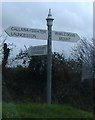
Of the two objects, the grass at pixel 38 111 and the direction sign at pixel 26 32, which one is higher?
the direction sign at pixel 26 32

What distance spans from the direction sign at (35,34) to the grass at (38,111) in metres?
1.91

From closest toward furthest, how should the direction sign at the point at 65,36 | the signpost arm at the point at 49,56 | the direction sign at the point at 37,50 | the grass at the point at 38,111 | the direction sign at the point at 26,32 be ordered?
the grass at the point at 38,111
the direction sign at the point at 26,32
the signpost arm at the point at 49,56
the direction sign at the point at 37,50
the direction sign at the point at 65,36

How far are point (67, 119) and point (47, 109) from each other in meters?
0.64

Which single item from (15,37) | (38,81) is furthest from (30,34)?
(38,81)

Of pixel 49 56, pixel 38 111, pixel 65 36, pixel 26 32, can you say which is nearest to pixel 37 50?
pixel 49 56

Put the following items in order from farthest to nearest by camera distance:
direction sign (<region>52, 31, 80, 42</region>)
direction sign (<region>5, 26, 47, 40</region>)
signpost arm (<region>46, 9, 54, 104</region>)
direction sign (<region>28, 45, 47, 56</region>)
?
direction sign (<region>52, 31, 80, 42</region>), direction sign (<region>28, 45, 47, 56</region>), signpost arm (<region>46, 9, 54, 104</region>), direction sign (<region>5, 26, 47, 40</region>)

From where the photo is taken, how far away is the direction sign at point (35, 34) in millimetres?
10914

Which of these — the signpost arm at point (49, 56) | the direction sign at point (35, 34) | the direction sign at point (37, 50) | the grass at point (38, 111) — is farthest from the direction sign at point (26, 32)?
the grass at point (38, 111)

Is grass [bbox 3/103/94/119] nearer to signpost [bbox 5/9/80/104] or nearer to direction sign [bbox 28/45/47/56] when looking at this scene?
signpost [bbox 5/9/80/104]

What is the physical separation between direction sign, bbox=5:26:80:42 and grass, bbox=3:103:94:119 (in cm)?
191

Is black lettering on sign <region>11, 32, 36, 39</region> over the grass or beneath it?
over

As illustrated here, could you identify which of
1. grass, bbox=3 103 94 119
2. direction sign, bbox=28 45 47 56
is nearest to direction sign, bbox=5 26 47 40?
direction sign, bbox=28 45 47 56

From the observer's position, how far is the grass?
940cm

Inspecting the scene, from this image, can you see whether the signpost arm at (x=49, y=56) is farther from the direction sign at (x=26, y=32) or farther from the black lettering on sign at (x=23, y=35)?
the black lettering on sign at (x=23, y=35)
